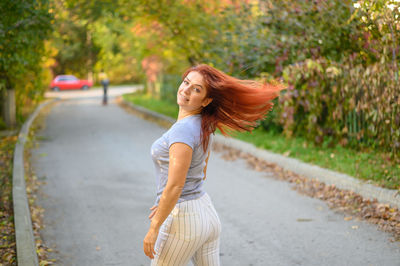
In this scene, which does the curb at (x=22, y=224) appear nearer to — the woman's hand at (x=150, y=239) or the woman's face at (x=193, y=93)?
the woman's hand at (x=150, y=239)

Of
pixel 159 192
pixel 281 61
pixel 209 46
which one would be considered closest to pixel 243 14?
pixel 209 46

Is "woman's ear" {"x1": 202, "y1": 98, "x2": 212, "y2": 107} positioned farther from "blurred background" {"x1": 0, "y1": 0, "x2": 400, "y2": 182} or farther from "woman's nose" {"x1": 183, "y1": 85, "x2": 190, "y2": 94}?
"blurred background" {"x1": 0, "y1": 0, "x2": 400, "y2": 182}

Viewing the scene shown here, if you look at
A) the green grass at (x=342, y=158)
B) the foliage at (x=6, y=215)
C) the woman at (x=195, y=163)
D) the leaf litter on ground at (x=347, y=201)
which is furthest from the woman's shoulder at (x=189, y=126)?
the green grass at (x=342, y=158)

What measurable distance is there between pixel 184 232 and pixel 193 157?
1.36ft

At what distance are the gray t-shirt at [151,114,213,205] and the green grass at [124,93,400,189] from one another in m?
4.50

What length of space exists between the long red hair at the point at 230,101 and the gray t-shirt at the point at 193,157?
0.05 meters

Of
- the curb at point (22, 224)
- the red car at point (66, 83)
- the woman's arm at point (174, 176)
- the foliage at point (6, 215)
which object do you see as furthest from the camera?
the red car at point (66, 83)

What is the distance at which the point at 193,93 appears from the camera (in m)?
2.69

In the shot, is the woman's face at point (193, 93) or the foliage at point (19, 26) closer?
the woman's face at point (193, 93)

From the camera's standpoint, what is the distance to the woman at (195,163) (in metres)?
2.62

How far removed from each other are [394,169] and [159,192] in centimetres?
542

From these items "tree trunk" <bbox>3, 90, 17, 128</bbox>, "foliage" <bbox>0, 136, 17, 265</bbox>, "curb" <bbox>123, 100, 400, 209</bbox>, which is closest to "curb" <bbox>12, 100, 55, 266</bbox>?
"foliage" <bbox>0, 136, 17, 265</bbox>

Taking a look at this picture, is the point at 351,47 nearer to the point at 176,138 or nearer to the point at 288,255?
the point at 288,255

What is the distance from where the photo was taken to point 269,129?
12680 millimetres
